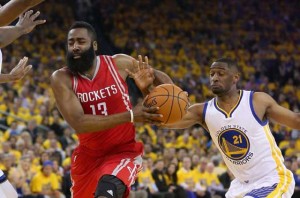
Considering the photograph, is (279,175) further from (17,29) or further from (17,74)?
(17,29)

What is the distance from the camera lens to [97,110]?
241 inches

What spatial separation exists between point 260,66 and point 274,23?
393 cm

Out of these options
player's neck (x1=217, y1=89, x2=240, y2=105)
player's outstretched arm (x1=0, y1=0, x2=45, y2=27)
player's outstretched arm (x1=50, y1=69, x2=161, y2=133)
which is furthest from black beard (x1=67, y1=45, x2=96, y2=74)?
player's neck (x1=217, y1=89, x2=240, y2=105)

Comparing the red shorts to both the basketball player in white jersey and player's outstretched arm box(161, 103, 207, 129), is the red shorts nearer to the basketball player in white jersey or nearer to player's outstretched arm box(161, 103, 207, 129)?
player's outstretched arm box(161, 103, 207, 129)

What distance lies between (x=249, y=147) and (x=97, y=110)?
1.35m

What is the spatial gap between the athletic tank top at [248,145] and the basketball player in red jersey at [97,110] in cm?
72

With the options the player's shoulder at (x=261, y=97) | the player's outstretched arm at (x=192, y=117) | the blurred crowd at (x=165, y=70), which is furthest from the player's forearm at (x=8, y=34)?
the blurred crowd at (x=165, y=70)

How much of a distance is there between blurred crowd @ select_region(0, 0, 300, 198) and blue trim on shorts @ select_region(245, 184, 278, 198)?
4.79 meters

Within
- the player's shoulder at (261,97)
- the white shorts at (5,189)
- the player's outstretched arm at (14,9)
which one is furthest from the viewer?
the player's shoulder at (261,97)

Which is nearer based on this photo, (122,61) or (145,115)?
(145,115)

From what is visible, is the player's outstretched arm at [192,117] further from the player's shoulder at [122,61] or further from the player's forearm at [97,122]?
the player's forearm at [97,122]

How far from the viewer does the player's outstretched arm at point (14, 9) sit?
5.07 metres

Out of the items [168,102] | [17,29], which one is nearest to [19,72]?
[17,29]

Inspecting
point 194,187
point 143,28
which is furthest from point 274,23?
point 194,187
